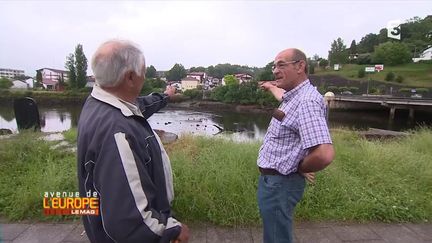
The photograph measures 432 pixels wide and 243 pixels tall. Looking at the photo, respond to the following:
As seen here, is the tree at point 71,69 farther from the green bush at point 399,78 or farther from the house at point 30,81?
the green bush at point 399,78

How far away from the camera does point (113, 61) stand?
1.25 metres

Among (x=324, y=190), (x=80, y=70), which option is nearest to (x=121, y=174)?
(x=324, y=190)

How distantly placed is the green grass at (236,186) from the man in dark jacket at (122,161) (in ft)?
6.26

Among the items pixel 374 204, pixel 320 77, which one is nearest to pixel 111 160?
pixel 374 204

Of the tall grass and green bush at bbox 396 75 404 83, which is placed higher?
green bush at bbox 396 75 404 83

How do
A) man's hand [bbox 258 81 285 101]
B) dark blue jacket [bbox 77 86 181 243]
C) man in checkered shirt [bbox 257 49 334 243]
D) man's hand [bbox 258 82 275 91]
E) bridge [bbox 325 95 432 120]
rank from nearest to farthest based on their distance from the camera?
1. dark blue jacket [bbox 77 86 181 243]
2. man in checkered shirt [bbox 257 49 334 243]
3. man's hand [bbox 258 81 285 101]
4. man's hand [bbox 258 82 275 91]
5. bridge [bbox 325 95 432 120]

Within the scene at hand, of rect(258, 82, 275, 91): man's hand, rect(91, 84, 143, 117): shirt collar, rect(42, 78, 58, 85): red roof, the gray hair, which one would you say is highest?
rect(42, 78, 58, 85): red roof

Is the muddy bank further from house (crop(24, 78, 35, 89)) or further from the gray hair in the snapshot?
the gray hair

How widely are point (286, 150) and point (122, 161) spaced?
107 centimetres

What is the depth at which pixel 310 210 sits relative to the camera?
3.39 metres

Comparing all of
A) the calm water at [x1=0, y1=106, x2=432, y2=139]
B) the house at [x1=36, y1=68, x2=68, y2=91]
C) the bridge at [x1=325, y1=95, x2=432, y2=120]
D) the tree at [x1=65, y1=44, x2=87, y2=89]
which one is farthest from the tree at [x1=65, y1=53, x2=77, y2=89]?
the bridge at [x1=325, y1=95, x2=432, y2=120]

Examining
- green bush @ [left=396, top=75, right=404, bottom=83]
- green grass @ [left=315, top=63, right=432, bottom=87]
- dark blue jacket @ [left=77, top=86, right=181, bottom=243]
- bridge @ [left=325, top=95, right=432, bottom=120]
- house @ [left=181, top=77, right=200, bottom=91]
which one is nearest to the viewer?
dark blue jacket @ [left=77, top=86, right=181, bottom=243]

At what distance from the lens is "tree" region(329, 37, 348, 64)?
84750mm

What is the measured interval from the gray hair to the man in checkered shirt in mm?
958
